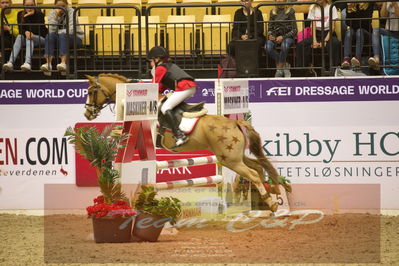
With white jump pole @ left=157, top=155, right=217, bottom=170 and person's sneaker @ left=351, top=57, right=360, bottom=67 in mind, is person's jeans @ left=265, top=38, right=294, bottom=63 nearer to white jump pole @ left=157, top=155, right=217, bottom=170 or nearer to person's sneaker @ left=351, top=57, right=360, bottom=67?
person's sneaker @ left=351, top=57, right=360, bottom=67

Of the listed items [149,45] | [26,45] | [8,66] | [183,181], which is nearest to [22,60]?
[26,45]

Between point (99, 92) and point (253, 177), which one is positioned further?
point (99, 92)

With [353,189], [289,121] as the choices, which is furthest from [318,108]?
[353,189]

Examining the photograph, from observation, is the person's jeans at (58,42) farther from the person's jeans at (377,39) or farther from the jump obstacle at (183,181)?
the person's jeans at (377,39)

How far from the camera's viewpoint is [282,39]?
41.5ft

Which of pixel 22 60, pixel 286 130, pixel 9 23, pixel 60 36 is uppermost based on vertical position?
pixel 9 23

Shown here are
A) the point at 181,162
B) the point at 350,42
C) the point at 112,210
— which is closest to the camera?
the point at 112,210

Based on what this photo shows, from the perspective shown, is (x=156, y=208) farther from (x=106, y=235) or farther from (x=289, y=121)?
(x=289, y=121)

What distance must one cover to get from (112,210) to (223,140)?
2.06 m

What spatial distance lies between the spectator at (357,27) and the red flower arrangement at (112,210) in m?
4.40

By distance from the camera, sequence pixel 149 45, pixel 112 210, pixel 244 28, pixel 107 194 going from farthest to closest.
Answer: pixel 149 45 < pixel 244 28 < pixel 107 194 < pixel 112 210

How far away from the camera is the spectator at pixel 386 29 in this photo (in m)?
12.3

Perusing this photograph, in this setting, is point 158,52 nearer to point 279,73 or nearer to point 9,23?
point 279,73

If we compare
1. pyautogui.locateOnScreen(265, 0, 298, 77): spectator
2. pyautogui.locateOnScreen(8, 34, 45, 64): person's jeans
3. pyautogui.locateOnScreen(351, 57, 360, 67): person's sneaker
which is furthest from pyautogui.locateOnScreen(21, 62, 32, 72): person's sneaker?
pyautogui.locateOnScreen(351, 57, 360, 67): person's sneaker
